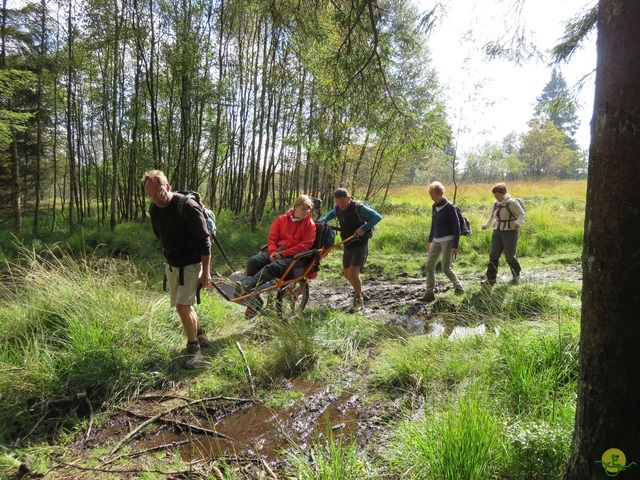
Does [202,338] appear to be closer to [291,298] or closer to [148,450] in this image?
[291,298]

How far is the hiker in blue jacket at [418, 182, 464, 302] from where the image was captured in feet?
17.3

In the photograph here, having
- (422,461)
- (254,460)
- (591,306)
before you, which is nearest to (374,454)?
(422,461)

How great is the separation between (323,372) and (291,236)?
2.02 metres

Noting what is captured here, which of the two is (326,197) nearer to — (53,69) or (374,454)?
(53,69)

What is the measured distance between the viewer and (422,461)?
180 centimetres

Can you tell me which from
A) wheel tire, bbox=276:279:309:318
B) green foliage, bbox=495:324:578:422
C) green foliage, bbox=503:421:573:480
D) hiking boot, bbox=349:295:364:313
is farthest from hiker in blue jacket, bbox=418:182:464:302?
green foliage, bbox=503:421:573:480

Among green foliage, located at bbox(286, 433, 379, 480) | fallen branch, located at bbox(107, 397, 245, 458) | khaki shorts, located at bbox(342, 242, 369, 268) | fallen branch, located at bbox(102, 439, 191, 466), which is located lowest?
fallen branch, located at bbox(102, 439, 191, 466)

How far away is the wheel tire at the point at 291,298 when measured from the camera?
4293 millimetres

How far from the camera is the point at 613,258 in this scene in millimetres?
1139

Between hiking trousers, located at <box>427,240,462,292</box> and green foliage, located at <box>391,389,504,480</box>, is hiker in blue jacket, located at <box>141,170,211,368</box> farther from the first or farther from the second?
hiking trousers, located at <box>427,240,462,292</box>

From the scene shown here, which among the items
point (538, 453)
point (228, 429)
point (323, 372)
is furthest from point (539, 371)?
point (228, 429)

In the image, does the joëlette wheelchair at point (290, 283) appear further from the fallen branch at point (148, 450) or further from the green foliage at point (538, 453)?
the green foliage at point (538, 453)

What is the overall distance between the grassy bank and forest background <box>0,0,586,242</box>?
83.9 inches

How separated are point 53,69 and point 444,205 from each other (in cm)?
1076
